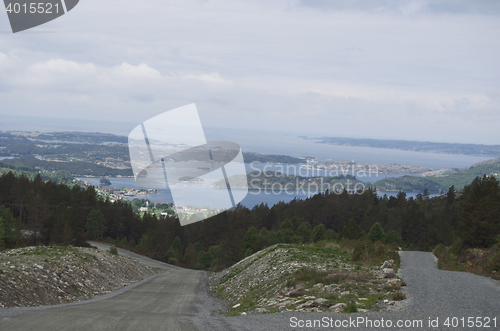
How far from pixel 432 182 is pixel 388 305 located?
7309 inches

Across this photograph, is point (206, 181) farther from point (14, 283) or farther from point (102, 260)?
point (102, 260)

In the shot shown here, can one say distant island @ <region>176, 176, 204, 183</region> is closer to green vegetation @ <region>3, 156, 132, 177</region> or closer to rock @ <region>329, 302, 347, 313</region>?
rock @ <region>329, 302, 347, 313</region>

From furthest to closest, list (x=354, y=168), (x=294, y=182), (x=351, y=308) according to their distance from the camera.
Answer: (x=354, y=168) → (x=294, y=182) → (x=351, y=308)

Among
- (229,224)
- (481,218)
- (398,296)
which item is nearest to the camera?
(398,296)

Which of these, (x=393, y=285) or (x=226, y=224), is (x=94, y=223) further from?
(x=393, y=285)

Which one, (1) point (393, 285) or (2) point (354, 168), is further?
(2) point (354, 168)

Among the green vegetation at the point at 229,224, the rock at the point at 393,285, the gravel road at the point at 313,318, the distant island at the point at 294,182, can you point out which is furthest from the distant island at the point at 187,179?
the distant island at the point at 294,182

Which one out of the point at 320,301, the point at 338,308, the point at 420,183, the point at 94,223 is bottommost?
the point at 420,183

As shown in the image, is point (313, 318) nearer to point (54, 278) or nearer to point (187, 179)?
point (187, 179)

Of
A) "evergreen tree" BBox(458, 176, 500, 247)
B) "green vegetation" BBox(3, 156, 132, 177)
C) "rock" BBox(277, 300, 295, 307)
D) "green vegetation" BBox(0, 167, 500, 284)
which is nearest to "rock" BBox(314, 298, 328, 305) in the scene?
"rock" BBox(277, 300, 295, 307)

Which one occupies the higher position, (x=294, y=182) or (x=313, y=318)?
(x=313, y=318)

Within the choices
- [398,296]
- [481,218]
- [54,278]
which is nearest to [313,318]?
[398,296]

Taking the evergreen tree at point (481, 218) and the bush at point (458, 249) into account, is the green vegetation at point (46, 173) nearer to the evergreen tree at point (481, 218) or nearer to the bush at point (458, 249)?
the bush at point (458, 249)

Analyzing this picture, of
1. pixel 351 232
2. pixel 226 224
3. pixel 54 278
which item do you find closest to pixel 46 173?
pixel 226 224
